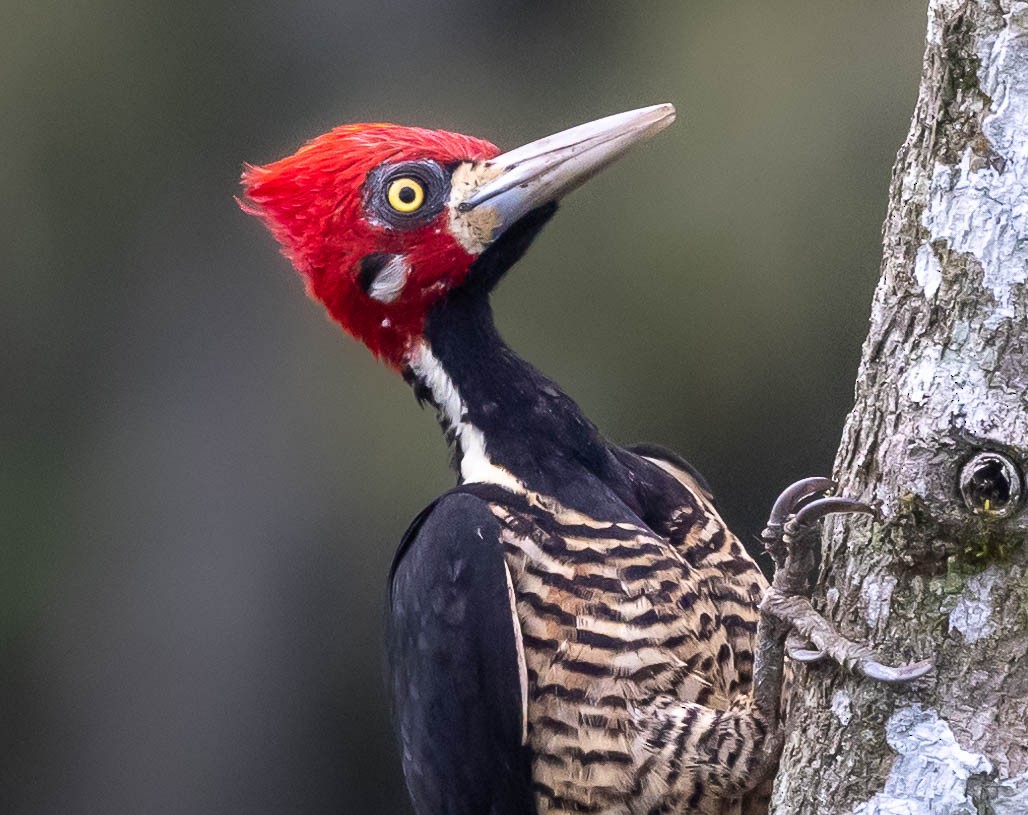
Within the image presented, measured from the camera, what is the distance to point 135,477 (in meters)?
5.93

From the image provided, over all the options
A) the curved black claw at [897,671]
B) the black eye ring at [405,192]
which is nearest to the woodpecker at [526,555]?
the black eye ring at [405,192]

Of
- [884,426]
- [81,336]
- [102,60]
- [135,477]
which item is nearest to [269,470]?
[135,477]

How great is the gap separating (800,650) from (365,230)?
128 centimetres

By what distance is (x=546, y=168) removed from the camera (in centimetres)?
275

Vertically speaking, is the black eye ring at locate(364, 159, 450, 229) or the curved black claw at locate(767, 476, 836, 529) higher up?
the black eye ring at locate(364, 159, 450, 229)

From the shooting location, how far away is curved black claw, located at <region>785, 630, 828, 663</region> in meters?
1.97

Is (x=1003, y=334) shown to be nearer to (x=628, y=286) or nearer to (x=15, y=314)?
(x=628, y=286)

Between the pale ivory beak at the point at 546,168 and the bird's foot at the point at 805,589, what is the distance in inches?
32.4

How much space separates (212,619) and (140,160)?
75.1 inches

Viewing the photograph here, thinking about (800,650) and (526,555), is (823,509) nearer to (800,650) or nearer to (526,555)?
(800,650)

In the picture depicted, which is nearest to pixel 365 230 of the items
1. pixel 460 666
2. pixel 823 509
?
pixel 460 666

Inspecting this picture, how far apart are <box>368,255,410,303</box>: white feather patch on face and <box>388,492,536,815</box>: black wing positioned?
426mm

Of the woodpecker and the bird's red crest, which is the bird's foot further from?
the bird's red crest

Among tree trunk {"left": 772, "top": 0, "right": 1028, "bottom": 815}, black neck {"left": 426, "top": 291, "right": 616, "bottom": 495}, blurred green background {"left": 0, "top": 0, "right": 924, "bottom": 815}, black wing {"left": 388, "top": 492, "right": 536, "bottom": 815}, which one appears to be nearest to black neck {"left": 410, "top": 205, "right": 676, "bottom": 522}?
black neck {"left": 426, "top": 291, "right": 616, "bottom": 495}
